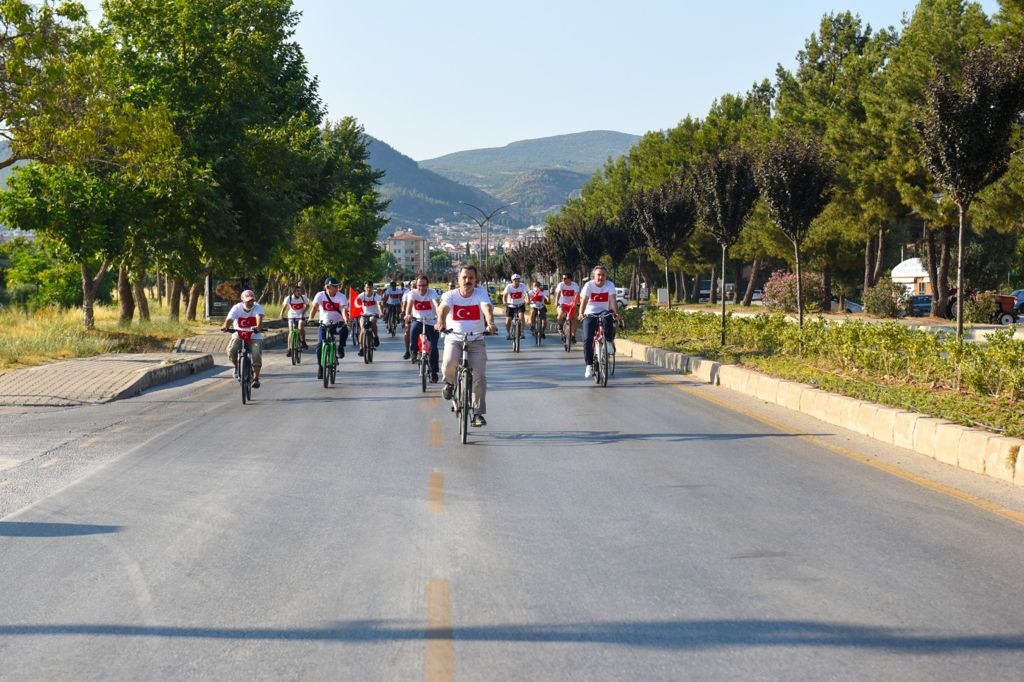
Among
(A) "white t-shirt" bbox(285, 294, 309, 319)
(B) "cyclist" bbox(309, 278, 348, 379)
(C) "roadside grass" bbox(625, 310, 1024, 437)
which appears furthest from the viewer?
(A) "white t-shirt" bbox(285, 294, 309, 319)

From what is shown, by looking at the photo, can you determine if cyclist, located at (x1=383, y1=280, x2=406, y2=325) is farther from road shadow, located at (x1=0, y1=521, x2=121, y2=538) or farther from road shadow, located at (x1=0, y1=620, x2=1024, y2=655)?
road shadow, located at (x1=0, y1=620, x2=1024, y2=655)

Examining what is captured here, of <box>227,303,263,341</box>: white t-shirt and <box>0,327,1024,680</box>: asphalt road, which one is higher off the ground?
<box>227,303,263,341</box>: white t-shirt

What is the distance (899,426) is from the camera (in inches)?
463

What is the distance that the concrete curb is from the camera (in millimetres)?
18750

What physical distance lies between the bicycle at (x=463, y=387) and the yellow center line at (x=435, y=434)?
258 millimetres

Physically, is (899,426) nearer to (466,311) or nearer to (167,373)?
(466,311)

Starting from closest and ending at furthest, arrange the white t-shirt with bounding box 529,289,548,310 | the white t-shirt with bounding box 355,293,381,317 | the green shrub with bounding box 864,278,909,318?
the white t-shirt with bounding box 355,293,381,317 → the white t-shirt with bounding box 529,289,548,310 → the green shrub with bounding box 864,278,909,318

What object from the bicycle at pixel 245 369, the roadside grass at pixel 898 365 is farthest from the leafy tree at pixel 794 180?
the bicycle at pixel 245 369

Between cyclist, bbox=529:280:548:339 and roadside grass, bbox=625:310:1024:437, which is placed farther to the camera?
cyclist, bbox=529:280:548:339

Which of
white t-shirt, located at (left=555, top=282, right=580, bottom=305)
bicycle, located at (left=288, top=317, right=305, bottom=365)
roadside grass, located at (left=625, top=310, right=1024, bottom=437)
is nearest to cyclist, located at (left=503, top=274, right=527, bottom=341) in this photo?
white t-shirt, located at (left=555, top=282, right=580, bottom=305)

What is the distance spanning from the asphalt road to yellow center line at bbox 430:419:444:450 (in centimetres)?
8

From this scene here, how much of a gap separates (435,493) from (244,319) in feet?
31.9

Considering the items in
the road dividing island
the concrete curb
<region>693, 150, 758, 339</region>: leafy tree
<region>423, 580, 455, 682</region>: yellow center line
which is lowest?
the concrete curb

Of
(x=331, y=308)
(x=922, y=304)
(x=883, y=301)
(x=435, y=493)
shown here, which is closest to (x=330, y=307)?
(x=331, y=308)
